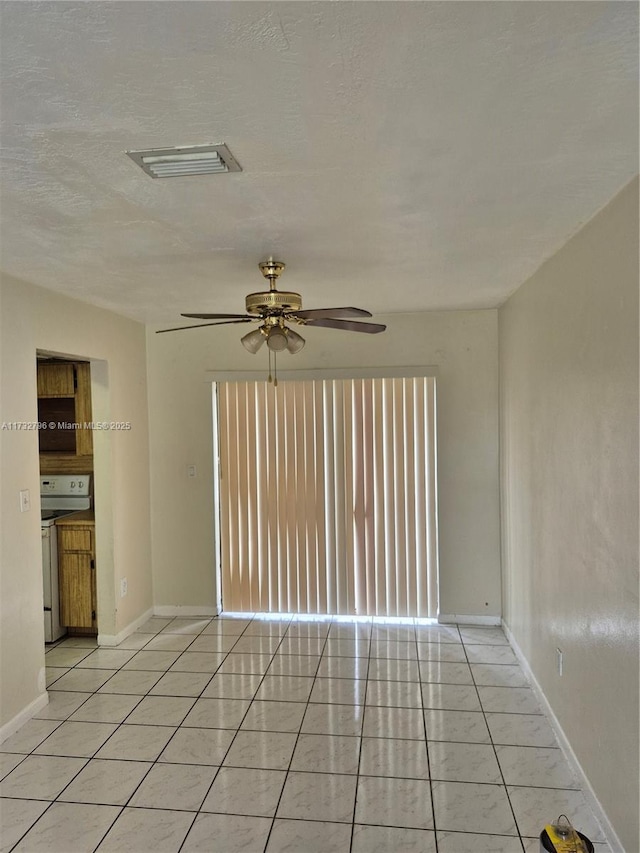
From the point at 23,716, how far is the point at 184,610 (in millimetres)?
1879

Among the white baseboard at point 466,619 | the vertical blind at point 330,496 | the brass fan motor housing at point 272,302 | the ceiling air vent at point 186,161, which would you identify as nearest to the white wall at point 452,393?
the white baseboard at point 466,619

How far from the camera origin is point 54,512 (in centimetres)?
497

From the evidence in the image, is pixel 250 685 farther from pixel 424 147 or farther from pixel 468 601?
pixel 424 147

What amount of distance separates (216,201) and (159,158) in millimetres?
368

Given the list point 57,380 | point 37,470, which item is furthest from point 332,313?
point 57,380

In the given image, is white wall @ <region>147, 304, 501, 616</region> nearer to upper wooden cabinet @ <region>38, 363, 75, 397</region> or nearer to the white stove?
upper wooden cabinet @ <region>38, 363, 75, 397</region>

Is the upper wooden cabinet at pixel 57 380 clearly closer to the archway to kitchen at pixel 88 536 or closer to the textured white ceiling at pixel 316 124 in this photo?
the archway to kitchen at pixel 88 536

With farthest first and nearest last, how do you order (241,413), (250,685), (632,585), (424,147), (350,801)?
(241,413) < (250,685) < (350,801) < (632,585) < (424,147)

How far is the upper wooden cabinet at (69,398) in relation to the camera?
4621mm

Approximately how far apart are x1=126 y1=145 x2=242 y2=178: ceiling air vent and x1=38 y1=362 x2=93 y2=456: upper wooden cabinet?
10.2 feet

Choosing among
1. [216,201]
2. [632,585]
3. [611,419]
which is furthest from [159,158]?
[632,585]

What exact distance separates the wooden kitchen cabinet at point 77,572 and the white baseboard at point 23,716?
3.23 feet

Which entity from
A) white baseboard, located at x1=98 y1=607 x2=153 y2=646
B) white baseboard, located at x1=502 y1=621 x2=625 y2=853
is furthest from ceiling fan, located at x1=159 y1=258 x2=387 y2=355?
white baseboard, located at x1=98 y1=607 x2=153 y2=646

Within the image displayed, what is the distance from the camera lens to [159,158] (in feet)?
5.72
